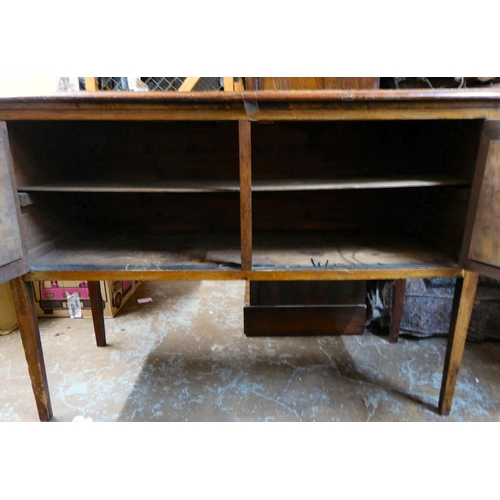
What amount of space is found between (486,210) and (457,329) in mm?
474

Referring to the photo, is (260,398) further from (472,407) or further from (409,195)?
(409,195)

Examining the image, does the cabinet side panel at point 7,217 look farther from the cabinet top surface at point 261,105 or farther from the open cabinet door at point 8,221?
the cabinet top surface at point 261,105

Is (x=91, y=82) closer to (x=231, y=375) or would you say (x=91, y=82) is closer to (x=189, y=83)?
(x=189, y=83)

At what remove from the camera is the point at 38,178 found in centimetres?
132

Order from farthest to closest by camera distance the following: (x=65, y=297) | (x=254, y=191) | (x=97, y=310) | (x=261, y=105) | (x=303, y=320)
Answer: (x=65, y=297) → (x=303, y=320) → (x=97, y=310) → (x=254, y=191) → (x=261, y=105)

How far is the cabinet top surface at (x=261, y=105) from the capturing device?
3.46ft

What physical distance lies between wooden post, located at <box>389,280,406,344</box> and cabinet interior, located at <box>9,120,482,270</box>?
31 cm

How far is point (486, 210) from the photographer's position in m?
1.11

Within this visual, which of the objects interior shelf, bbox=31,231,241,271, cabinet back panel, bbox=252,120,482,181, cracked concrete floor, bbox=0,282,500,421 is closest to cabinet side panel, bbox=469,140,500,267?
cabinet back panel, bbox=252,120,482,181

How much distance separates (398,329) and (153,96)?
1698mm

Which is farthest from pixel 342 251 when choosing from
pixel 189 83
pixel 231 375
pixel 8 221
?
pixel 189 83

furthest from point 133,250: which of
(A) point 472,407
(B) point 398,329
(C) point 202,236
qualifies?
(A) point 472,407

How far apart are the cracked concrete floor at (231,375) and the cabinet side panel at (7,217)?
738mm

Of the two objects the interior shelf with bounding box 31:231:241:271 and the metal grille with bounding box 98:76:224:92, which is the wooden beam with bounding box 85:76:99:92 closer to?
the metal grille with bounding box 98:76:224:92
